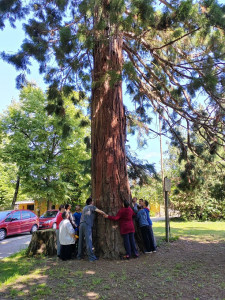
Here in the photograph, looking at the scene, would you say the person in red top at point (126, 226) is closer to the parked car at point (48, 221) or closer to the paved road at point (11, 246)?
the paved road at point (11, 246)

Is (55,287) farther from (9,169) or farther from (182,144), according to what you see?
(9,169)

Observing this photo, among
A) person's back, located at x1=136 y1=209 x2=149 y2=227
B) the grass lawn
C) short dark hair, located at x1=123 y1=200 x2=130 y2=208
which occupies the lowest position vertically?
the grass lawn

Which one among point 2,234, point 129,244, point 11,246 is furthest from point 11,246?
point 129,244

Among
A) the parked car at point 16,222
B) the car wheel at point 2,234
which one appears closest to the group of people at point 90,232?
the car wheel at point 2,234

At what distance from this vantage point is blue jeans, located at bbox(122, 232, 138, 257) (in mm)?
6680

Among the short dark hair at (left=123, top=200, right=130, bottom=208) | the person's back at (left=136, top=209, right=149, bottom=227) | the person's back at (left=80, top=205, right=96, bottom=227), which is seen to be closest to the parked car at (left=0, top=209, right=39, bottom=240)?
the person's back at (left=80, top=205, right=96, bottom=227)

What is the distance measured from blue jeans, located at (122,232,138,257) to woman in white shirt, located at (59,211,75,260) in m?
1.43

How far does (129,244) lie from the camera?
6.72 metres

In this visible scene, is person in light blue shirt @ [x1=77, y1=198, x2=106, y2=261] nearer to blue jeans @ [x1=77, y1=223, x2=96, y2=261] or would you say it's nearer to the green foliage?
blue jeans @ [x1=77, y1=223, x2=96, y2=261]

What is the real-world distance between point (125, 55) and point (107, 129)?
3797 mm

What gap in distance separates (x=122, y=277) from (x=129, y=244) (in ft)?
4.85

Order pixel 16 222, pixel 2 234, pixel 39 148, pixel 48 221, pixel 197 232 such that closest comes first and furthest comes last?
pixel 197 232
pixel 2 234
pixel 16 222
pixel 48 221
pixel 39 148

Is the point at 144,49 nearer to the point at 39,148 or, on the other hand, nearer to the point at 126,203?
the point at 126,203

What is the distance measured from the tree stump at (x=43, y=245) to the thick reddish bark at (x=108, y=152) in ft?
5.53
